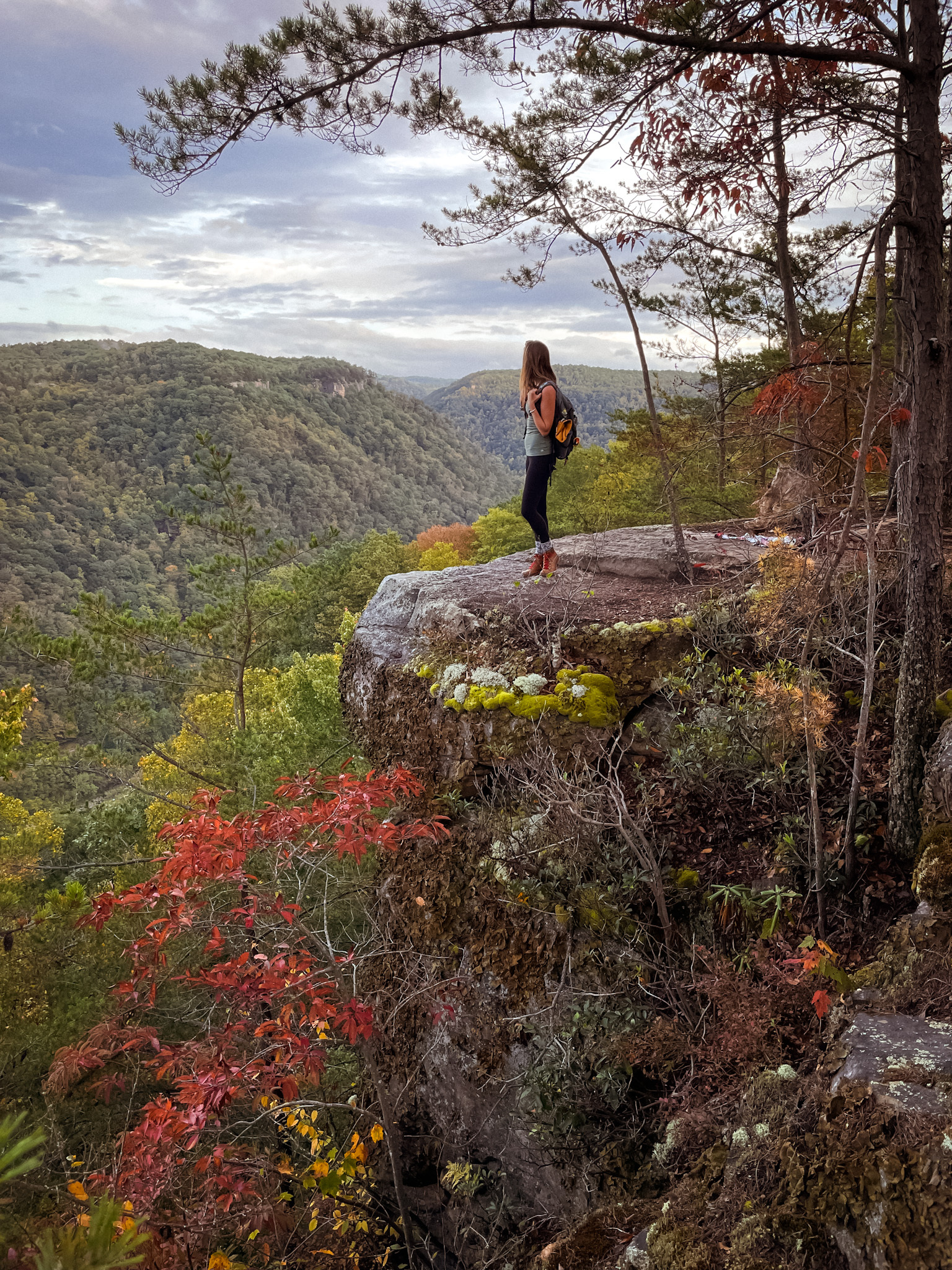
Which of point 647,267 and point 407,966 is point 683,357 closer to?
point 647,267

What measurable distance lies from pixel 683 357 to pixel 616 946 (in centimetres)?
1115

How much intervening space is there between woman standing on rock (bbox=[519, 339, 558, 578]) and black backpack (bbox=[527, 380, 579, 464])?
0.06ft

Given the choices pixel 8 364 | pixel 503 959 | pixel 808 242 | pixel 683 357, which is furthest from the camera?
pixel 8 364

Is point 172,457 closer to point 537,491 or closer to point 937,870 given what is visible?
point 537,491

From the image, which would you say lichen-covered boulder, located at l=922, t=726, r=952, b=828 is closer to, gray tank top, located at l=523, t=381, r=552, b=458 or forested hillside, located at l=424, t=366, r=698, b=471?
gray tank top, located at l=523, t=381, r=552, b=458

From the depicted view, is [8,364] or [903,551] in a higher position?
[8,364]

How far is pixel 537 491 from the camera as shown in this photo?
5594 mm

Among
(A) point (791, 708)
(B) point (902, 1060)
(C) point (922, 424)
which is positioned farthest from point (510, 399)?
(B) point (902, 1060)

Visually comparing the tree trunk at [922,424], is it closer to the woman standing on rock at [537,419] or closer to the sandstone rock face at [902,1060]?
the sandstone rock face at [902,1060]

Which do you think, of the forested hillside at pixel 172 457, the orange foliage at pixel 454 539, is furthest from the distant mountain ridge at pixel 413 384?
the orange foliage at pixel 454 539

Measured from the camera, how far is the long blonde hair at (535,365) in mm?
5281

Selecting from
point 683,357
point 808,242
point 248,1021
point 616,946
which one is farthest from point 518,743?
point 683,357

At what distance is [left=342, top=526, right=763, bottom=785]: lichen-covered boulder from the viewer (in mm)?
4754

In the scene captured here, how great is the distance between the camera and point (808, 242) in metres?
7.61
